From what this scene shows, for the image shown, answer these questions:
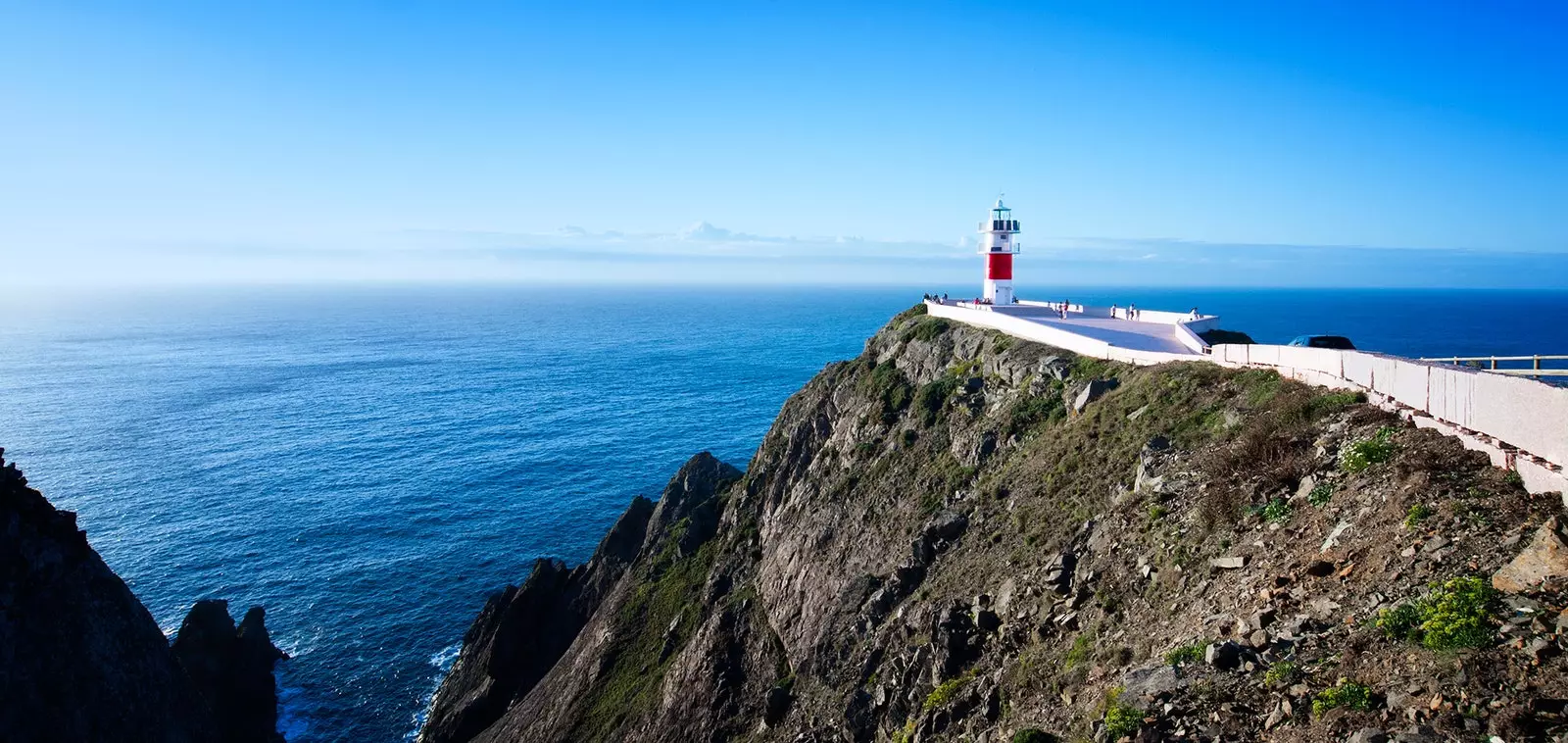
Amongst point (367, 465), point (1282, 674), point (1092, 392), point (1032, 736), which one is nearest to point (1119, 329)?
point (1092, 392)

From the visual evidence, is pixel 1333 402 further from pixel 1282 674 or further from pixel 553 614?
pixel 553 614

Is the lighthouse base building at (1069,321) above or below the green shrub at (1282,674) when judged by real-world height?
above

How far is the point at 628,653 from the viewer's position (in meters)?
36.7

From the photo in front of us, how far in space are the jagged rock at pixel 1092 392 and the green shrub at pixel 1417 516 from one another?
13665 mm

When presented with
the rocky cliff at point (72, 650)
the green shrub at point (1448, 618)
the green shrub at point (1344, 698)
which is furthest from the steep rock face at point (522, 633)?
the green shrub at point (1448, 618)

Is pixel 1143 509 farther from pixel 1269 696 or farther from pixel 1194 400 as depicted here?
pixel 1269 696

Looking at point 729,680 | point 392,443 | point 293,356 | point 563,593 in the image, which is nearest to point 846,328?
point 293,356

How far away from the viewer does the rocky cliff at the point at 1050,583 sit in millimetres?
10672

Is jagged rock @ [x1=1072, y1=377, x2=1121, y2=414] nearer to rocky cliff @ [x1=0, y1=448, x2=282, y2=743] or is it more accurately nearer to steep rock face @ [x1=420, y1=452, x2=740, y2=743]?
steep rock face @ [x1=420, y1=452, x2=740, y2=743]

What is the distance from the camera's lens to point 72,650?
29.6 meters

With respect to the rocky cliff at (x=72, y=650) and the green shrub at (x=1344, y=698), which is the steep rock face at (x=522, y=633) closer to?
the rocky cliff at (x=72, y=650)

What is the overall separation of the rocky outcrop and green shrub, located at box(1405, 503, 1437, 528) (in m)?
44.8

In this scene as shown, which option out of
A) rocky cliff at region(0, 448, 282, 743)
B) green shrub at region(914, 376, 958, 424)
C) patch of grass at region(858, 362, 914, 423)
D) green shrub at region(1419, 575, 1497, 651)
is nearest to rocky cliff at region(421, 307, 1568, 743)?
green shrub at region(1419, 575, 1497, 651)

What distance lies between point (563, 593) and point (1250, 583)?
39.2 m
